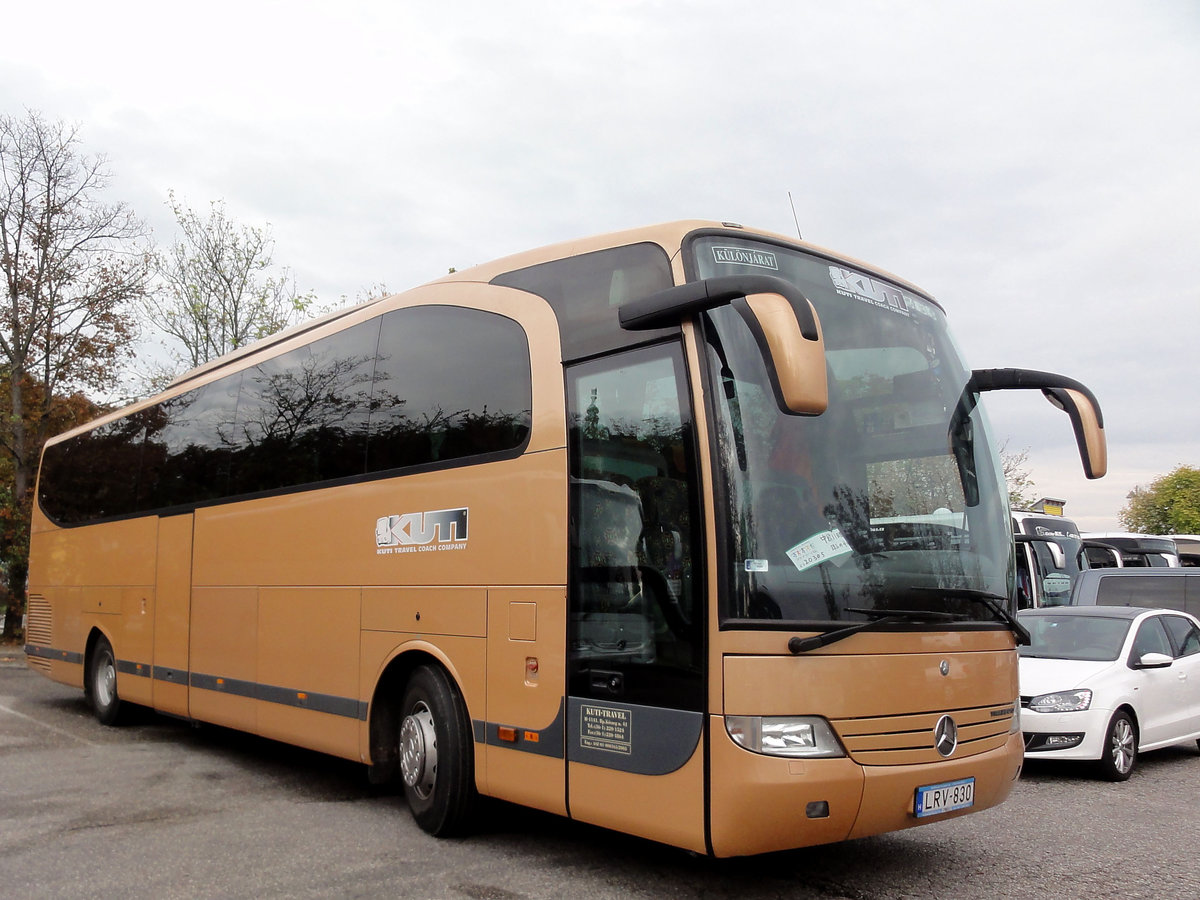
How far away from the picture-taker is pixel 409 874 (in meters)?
5.88

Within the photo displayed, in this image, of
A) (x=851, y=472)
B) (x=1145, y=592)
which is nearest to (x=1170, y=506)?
(x=1145, y=592)

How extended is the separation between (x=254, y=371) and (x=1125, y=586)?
11.8 metres

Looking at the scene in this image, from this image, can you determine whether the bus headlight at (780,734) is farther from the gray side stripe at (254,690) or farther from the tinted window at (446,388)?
the gray side stripe at (254,690)

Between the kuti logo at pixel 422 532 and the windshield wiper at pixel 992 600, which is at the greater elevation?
the kuti logo at pixel 422 532

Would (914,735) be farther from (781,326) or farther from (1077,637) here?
(1077,637)

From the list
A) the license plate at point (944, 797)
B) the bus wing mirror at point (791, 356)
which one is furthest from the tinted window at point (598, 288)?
the license plate at point (944, 797)

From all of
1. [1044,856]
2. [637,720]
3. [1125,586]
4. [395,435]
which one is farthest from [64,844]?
[1125,586]

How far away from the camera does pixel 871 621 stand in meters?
5.15

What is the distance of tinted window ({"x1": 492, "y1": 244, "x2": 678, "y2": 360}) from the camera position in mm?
5770

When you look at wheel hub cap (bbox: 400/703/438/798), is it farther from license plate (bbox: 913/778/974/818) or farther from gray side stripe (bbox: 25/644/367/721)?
license plate (bbox: 913/778/974/818)

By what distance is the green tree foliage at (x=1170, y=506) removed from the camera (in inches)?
3585

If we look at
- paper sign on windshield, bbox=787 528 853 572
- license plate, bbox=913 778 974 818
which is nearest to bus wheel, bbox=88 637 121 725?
paper sign on windshield, bbox=787 528 853 572

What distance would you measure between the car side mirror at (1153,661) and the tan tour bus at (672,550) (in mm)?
4563

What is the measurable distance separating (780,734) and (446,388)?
3.44m
